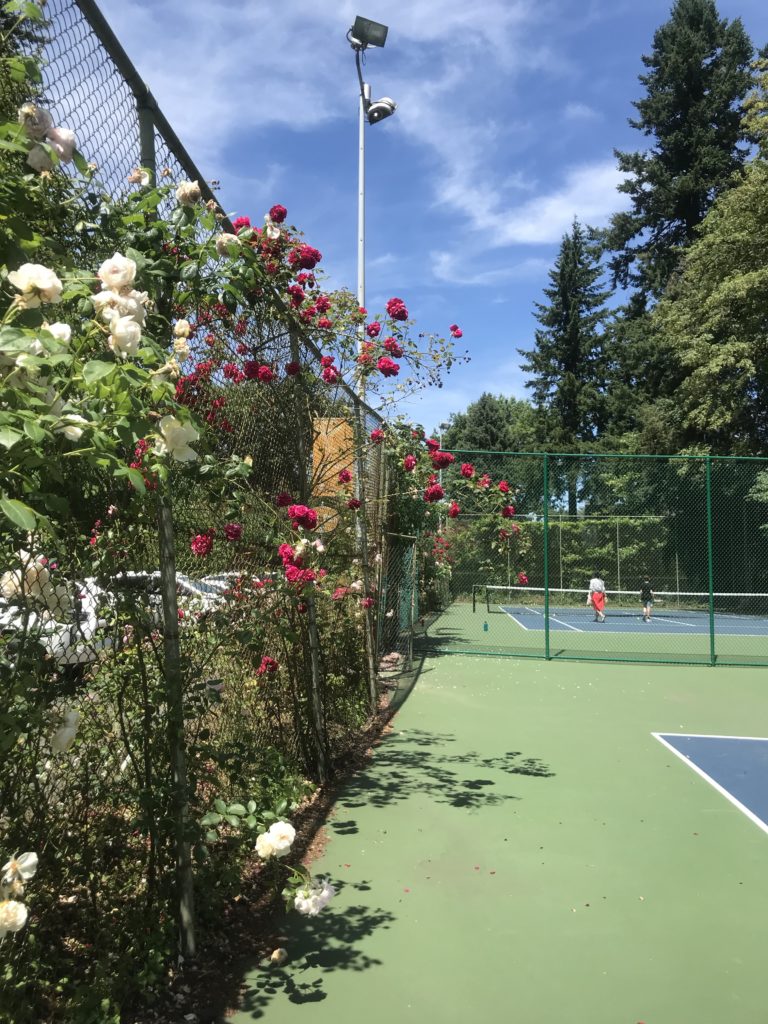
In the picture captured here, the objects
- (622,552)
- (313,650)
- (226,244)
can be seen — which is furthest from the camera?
(622,552)

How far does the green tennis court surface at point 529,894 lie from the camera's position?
2639 millimetres

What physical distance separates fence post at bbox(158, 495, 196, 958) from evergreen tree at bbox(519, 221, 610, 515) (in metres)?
34.6

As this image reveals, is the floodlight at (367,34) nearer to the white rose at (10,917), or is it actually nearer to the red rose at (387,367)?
the red rose at (387,367)

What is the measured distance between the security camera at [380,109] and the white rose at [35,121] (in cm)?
1148

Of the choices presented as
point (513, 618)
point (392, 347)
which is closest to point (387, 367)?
point (392, 347)

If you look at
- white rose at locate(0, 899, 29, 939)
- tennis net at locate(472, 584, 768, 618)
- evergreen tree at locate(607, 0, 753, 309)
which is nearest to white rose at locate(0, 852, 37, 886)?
white rose at locate(0, 899, 29, 939)

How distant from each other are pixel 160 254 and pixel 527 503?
20878mm

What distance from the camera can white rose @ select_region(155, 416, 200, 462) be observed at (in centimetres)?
167

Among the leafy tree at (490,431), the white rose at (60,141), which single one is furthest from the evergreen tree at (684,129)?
the white rose at (60,141)

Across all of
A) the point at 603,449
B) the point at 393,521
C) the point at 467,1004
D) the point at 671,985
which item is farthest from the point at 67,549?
the point at 603,449

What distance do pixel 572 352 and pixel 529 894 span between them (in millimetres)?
36653

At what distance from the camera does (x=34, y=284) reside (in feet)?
4.44

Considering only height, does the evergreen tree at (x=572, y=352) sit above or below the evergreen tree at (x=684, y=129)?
below

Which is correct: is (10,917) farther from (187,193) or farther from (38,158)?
(187,193)
